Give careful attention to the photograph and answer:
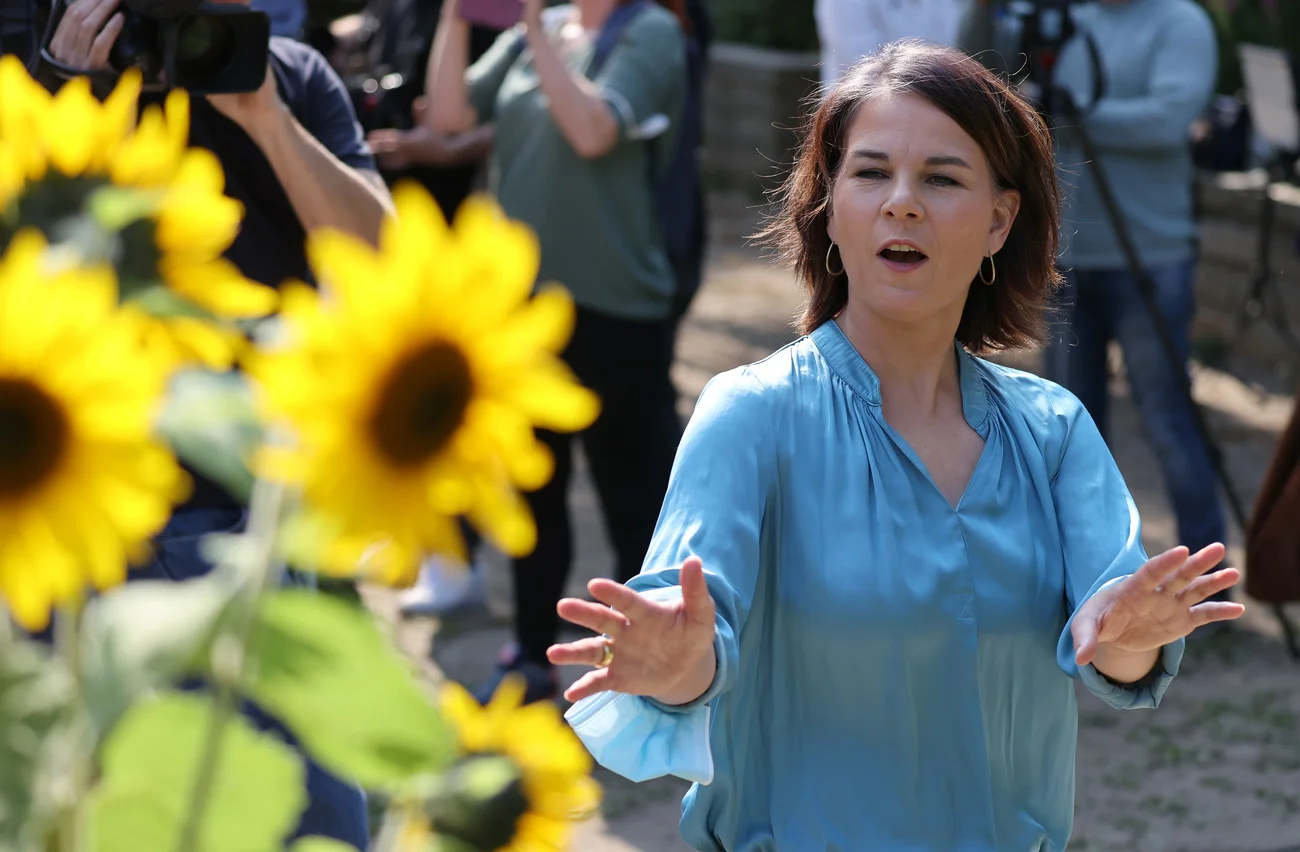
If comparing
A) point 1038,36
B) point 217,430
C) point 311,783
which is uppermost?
point 217,430

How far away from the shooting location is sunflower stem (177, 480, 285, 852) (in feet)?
1.89

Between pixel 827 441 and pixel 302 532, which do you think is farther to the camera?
pixel 827 441

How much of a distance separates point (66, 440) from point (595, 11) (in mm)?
3848

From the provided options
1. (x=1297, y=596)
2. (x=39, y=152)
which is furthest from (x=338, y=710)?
(x=1297, y=596)

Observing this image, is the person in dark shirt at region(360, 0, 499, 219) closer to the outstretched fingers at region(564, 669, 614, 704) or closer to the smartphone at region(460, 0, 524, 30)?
the smartphone at region(460, 0, 524, 30)

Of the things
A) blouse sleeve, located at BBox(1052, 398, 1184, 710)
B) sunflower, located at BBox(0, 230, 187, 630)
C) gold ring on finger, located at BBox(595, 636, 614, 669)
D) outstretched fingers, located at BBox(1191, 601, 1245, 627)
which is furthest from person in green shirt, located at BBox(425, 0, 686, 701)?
sunflower, located at BBox(0, 230, 187, 630)

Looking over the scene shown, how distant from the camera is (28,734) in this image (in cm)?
63

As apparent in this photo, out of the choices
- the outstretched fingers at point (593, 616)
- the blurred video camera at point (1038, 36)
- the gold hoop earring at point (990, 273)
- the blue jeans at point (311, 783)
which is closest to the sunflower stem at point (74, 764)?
the outstretched fingers at point (593, 616)

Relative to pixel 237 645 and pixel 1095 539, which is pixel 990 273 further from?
pixel 237 645

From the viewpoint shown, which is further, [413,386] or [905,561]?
[905,561]

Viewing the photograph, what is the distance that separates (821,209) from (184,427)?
1.66 m

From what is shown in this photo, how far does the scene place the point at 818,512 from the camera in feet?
6.23

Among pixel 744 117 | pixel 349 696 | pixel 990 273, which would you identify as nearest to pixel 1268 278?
pixel 744 117

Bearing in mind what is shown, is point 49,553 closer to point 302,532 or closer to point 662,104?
point 302,532
